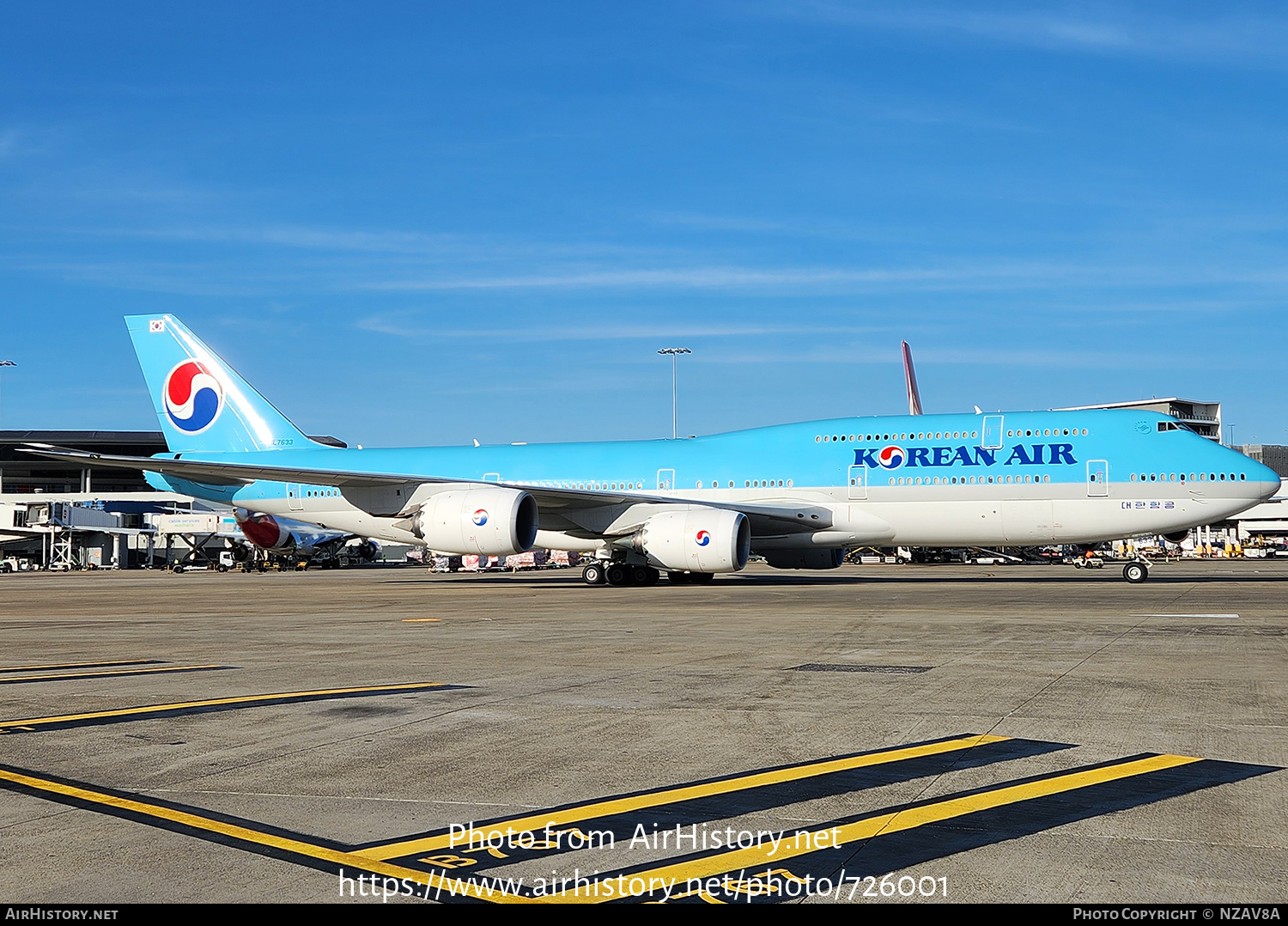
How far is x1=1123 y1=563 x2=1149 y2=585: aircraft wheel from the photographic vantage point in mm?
29984

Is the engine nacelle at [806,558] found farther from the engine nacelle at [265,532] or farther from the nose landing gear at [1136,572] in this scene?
the engine nacelle at [265,532]

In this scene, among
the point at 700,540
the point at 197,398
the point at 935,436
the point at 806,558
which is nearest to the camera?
the point at 700,540

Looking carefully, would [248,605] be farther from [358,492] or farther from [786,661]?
[786,661]

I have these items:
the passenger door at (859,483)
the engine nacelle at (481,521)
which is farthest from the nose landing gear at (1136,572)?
the engine nacelle at (481,521)

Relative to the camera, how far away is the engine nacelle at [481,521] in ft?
95.3

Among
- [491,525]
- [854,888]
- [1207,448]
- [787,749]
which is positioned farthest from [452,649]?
[1207,448]

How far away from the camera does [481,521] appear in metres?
29.2

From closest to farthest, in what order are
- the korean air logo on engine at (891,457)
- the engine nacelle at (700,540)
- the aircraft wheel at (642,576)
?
the engine nacelle at (700,540), the korean air logo on engine at (891,457), the aircraft wheel at (642,576)

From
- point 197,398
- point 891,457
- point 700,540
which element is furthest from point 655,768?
point 197,398

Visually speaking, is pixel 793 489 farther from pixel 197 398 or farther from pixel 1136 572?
pixel 197 398

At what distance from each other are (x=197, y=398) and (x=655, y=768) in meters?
35.2

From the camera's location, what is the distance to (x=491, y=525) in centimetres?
2902

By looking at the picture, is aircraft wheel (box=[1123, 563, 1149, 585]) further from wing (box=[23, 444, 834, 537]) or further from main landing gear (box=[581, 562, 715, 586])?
main landing gear (box=[581, 562, 715, 586])

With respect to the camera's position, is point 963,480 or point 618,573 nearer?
point 963,480
